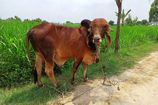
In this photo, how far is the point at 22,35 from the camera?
7074 millimetres

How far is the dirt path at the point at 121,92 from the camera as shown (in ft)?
16.5

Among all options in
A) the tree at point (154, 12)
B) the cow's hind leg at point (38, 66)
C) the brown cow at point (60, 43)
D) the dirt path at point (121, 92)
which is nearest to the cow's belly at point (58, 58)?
the brown cow at point (60, 43)

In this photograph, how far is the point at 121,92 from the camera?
541cm

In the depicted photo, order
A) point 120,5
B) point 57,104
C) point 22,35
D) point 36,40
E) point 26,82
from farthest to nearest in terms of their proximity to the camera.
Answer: point 120,5 < point 22,35 < point 26,82 < point 36,40 < point 57,104

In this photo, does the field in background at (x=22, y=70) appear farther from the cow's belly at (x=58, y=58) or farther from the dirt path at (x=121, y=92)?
the cow's belly at (x=58, y=58)

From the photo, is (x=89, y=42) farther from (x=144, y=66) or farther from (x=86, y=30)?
(x=144, y=66)

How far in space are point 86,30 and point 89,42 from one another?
0.25 metres

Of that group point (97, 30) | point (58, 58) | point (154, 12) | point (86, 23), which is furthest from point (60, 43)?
point (154, 12)

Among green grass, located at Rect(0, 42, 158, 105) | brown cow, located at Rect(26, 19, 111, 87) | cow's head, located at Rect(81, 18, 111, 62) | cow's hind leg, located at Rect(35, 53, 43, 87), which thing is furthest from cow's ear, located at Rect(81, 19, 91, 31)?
green grass, located at Rect(0, 42, 158, 105)

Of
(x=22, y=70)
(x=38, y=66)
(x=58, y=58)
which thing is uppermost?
(x=58, y=58)

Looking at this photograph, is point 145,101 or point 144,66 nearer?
point 145,101

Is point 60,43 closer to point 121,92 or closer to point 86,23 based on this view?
point 86,23

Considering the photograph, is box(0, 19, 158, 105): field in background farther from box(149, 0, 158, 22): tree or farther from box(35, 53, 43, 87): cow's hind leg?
box(149, 0, 158, 22): tree

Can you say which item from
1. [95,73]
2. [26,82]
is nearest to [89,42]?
[95,73]
